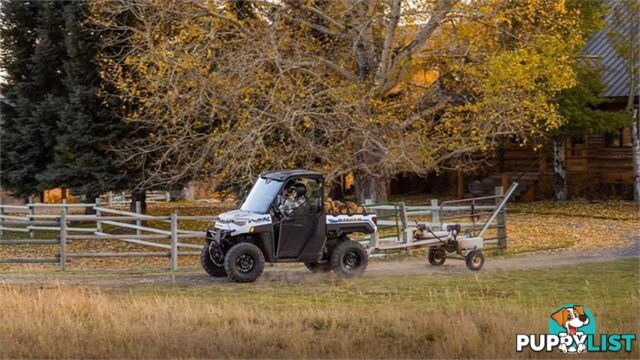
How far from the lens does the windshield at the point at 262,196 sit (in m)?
17.5

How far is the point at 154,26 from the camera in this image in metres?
25.2

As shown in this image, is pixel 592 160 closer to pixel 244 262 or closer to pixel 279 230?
pixel 279 230

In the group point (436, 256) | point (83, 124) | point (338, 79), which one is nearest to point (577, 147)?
point (338, 79)

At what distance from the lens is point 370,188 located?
27219 mm

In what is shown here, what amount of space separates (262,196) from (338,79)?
8837mm

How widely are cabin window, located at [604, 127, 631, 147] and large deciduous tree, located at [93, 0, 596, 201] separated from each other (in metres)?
13.8

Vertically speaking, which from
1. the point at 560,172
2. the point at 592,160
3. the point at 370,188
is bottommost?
the point at 370,188

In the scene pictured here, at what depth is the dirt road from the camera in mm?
17859

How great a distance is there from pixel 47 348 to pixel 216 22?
1488cm

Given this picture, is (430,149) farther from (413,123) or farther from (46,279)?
(46,279)

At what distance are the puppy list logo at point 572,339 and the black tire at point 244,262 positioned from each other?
7113 mm

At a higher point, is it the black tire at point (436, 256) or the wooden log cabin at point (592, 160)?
the wooden log cabin at point (592, 160)

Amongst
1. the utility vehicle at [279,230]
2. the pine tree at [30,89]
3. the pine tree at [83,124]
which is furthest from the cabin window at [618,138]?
the utility vehicle at [279,230]

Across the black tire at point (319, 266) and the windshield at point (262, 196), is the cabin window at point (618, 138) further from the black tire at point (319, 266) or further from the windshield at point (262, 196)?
the windshield at point (262, 196)
